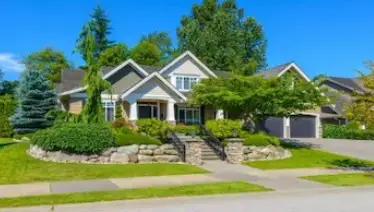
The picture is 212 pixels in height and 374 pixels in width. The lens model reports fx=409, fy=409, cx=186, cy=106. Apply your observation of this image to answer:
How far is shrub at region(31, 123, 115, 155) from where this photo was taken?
59.1 ft

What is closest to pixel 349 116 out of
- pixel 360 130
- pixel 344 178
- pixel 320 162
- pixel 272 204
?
pixel 344 178

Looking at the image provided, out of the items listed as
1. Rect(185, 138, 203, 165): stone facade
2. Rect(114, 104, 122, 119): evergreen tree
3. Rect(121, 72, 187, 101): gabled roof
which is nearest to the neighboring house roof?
Rect(121, 72, 187, 101): gabled roof

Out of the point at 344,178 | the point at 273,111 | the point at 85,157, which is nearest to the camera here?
the point at 344,178

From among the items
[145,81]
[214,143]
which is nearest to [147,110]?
[145,81]

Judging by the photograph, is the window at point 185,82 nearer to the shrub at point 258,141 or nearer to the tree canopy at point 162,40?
the shrub at point 258,141

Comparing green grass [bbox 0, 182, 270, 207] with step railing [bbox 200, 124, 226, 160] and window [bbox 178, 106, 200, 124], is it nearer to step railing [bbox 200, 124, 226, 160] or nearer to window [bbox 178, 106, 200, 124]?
step railing [bbox 200, 124, 226, 160]

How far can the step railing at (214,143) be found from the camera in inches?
835

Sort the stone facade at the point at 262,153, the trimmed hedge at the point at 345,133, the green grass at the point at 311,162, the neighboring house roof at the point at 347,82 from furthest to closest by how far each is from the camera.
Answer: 1. the neighboring house roof at the point at 347,82
2. the trimmed hedge at the point at 345,133
3. the stone facade at the point at 262,153
4. the green grass at the point at 311,162

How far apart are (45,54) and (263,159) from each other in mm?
48230

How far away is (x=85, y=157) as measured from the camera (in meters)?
18.2

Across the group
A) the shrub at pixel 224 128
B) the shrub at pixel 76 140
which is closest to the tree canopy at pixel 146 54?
the shrub at pixel 224 128

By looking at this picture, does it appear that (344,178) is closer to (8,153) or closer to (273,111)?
(273,111)

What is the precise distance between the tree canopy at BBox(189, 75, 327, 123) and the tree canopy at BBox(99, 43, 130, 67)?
91.9 feet

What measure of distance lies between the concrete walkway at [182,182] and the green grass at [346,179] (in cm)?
65
